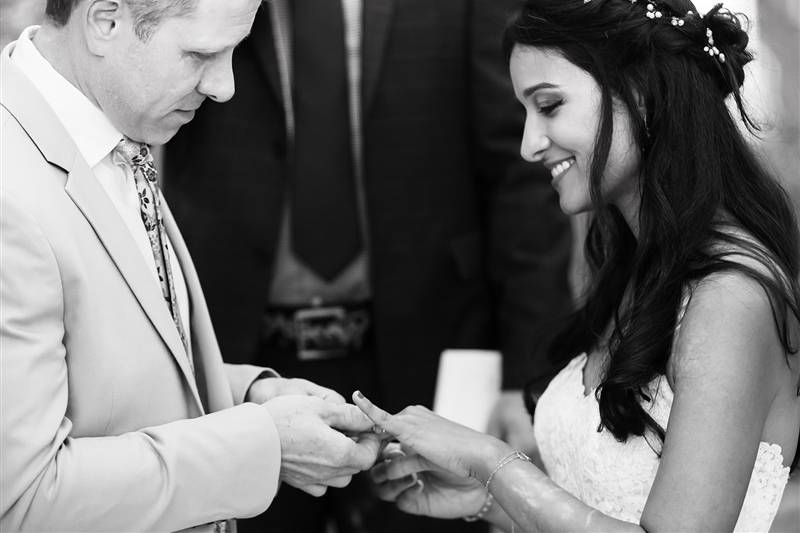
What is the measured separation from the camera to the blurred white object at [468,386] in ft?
9.41

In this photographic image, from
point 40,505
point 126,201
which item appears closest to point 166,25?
point 126,201

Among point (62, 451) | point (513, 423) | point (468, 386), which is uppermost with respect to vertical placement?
point (62, 451)

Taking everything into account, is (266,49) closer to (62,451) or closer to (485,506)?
(485,506)

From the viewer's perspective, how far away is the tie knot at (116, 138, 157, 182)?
1982 mm

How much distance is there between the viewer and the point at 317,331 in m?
2.99

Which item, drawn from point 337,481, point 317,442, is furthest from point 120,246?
point 337,481

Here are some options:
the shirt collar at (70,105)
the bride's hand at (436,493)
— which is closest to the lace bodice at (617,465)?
the bride's hand at (436,493)

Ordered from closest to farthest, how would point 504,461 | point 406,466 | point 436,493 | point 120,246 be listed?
point 120,246
point 504,461
point 406,466
point 436,493

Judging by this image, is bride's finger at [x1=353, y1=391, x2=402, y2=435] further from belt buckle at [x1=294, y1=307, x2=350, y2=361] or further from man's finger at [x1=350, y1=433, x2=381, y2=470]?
belt buckle at [x1=294, y1=307, x2=350, y2=361]

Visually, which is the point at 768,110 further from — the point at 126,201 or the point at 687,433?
the point at 126,201

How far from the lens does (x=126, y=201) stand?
6.54 ft

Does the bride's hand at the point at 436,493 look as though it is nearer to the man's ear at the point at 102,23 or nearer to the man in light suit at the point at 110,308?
the man in light suit at the point at 110,308

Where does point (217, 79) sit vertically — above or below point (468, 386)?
above

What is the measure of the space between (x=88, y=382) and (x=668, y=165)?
3.78ft
